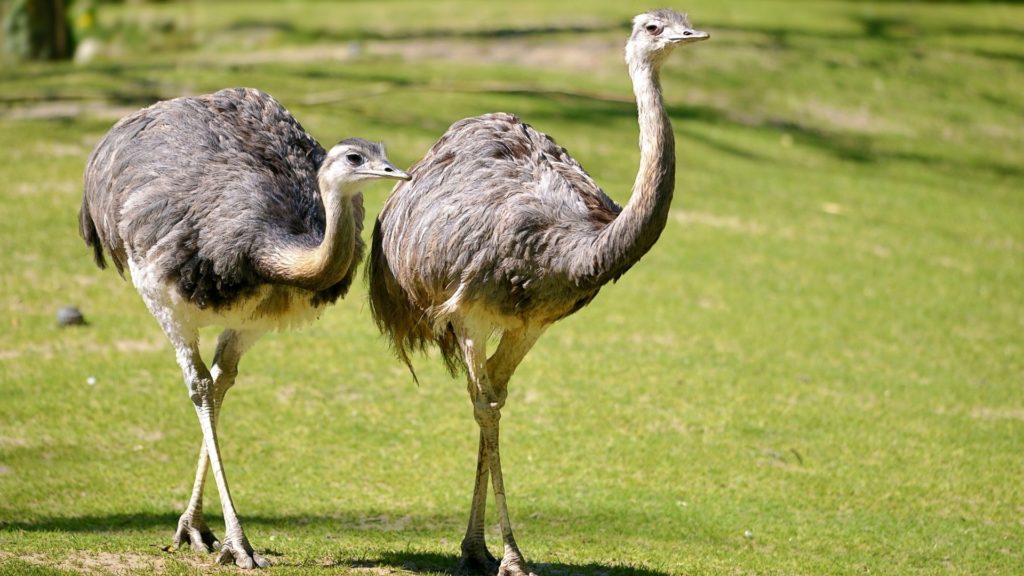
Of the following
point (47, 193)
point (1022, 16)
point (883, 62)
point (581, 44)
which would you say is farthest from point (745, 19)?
point (47, 193)

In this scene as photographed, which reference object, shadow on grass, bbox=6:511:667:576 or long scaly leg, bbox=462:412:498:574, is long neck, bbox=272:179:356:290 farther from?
shadow on grass, bbox=6:511:667:576

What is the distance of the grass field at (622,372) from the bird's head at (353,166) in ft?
4.91

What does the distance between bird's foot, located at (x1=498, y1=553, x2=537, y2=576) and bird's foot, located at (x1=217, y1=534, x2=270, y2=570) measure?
111 centimetres

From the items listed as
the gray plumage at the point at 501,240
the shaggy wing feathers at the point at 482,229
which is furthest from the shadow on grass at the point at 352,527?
the shaggy wing feathers at the point at 482,229

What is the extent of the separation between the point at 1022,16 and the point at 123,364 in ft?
66.8

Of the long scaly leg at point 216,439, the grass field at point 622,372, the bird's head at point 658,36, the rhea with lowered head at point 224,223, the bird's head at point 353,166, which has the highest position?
the bird's head at point 658,36

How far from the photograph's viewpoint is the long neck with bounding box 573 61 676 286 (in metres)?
5.44

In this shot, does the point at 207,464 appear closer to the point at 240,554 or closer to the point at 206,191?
the point at 240,554

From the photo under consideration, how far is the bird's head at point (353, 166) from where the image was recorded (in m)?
5.42

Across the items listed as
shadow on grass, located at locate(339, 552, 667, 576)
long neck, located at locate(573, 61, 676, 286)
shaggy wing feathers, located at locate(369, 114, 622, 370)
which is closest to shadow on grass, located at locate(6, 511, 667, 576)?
shadow on grass, located at locate(339, 552, 667, 576)

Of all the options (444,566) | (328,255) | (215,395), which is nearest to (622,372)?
(444,566)

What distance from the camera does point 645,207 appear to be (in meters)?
5.43

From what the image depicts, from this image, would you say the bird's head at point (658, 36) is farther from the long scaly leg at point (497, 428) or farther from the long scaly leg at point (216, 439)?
the long scaly leg at point (216, 439)

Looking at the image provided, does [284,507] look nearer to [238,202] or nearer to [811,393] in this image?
[238,202]
